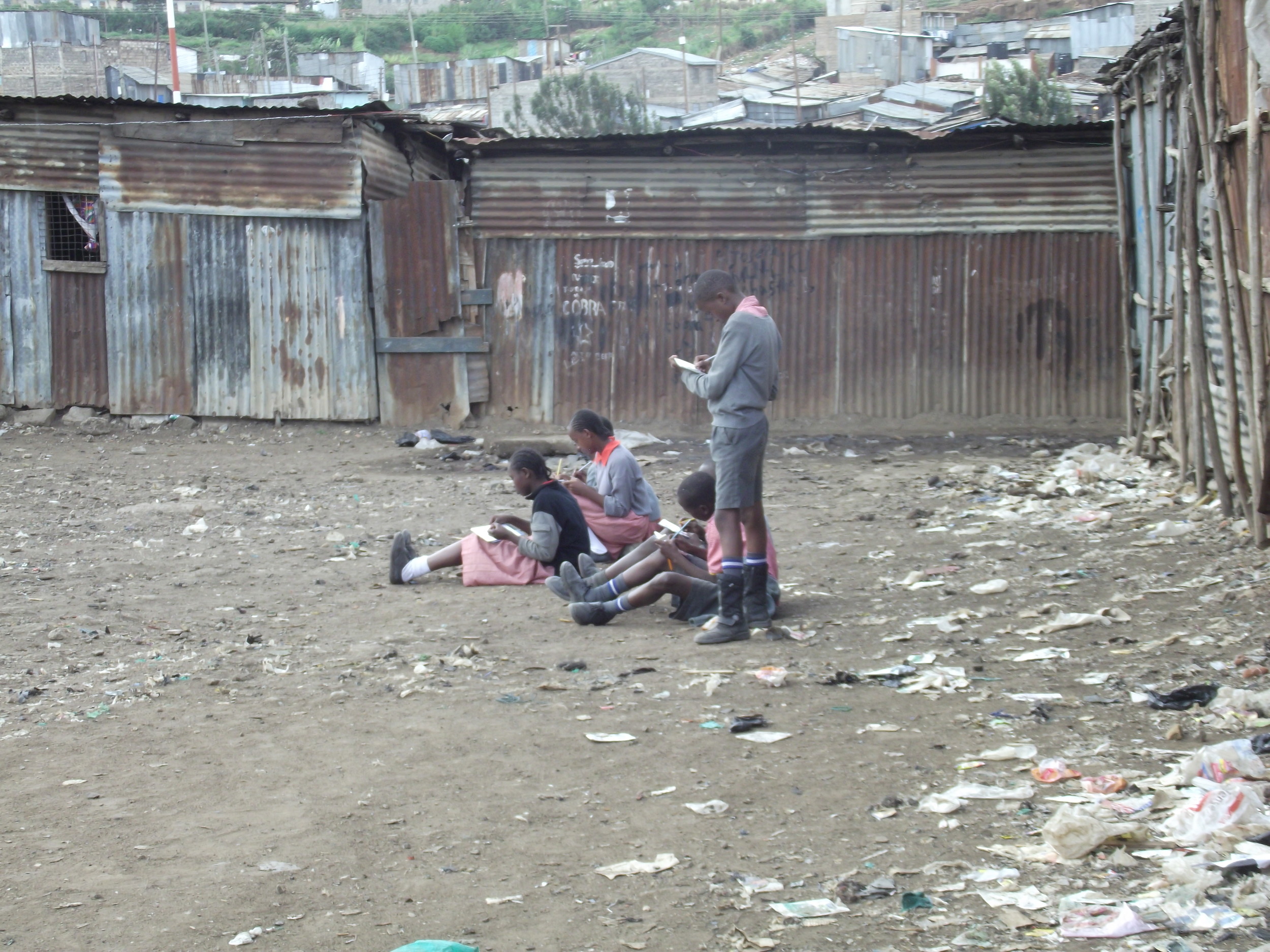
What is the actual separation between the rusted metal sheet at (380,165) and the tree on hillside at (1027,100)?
17.1m

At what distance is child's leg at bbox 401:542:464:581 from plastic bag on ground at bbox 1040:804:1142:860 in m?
4.20

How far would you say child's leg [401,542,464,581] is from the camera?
6.69 m

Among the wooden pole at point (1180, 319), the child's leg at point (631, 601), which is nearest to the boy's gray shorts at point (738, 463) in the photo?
the child's leg at point (631, 601)

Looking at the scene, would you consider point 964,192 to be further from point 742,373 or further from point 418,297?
point 742,373

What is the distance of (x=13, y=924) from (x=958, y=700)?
306 centimetres

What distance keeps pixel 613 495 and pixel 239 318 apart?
25.3 ft

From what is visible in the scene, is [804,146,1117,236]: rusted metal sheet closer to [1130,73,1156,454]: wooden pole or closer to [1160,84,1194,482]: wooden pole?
[1130,73,1156,454]: wooden pole

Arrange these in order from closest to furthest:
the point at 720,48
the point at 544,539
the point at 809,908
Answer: the point at 809,908
the point at 544,539
the point at 720,48

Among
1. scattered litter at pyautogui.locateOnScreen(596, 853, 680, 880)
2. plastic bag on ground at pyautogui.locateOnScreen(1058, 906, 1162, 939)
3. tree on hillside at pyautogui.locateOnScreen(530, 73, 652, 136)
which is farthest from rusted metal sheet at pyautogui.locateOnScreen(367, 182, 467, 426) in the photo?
tree on hillside at pyautogui.locateOnScreen(530, 73, 652, 136)

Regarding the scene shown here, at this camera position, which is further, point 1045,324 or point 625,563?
point 1045,324

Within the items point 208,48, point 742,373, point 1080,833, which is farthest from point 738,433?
point 208,48

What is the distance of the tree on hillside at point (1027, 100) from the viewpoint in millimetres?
26922

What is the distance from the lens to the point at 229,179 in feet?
41.7

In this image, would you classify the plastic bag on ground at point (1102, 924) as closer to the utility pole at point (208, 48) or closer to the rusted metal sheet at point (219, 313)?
the rusted metal sheet at point (219, 313)
